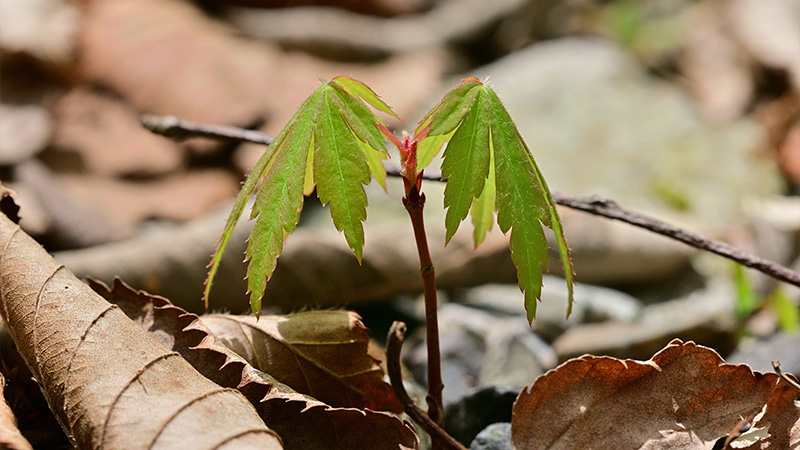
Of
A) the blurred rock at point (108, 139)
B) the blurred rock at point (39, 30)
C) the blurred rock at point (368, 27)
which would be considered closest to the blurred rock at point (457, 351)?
the blurred rock at point (108, 139)

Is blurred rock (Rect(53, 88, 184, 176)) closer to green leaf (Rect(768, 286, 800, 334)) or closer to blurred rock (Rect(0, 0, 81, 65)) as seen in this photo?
blurred rock (Rect(0, 0, 81, 65))

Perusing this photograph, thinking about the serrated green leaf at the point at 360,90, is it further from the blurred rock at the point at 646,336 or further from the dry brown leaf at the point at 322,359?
the blurred rock at the point at 646,336

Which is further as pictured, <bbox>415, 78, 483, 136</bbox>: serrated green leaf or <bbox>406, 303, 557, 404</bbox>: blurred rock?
<bbox>406, 303, 557, 404</bbox>: blurred rock

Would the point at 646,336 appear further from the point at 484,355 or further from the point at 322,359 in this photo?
the point at 322,359

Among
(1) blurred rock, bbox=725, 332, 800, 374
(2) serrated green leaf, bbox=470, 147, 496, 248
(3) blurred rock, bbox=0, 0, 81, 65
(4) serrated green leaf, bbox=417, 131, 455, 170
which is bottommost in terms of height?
(1) blurred rock, bbox=725, 332, 800, 374

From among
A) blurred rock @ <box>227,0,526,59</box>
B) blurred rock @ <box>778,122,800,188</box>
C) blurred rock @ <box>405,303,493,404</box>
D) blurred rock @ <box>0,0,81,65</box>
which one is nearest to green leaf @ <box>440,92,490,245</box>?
blurred rock @ <box>405,303,493,404</box>

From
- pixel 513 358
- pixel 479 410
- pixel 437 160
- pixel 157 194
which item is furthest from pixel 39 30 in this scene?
pixel 479 410
